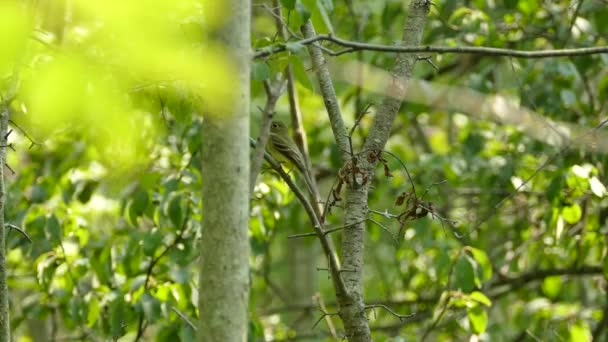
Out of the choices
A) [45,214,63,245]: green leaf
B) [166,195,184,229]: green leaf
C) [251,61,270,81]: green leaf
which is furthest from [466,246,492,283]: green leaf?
[251,61,270,81]: green leaf

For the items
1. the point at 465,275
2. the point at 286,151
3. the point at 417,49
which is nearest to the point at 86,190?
the point at 286,151

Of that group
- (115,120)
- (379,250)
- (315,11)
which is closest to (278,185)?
(315,11)

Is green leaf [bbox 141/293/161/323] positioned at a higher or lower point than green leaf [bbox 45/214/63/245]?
lower

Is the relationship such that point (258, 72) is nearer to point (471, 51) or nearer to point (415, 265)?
point (471, 51)

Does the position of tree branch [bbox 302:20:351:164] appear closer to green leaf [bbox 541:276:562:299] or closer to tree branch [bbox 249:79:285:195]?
tree branch [bbox 249:79:285:195]

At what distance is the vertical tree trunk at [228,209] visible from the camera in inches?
65.5

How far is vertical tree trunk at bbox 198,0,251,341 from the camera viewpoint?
1.66m

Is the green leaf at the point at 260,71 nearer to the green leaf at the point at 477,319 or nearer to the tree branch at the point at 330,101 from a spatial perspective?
the tree branch at the point at 330,101

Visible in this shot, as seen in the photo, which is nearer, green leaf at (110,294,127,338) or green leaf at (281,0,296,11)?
green leaf at (281,0,296,11)

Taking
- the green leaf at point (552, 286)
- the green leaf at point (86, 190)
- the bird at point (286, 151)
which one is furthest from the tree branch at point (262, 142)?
the green leaf at point (552, 286)

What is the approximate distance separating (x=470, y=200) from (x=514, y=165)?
1441mm

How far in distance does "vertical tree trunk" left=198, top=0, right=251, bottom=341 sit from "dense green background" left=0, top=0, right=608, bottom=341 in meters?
0.73

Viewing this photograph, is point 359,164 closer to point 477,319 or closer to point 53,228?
point 477,319

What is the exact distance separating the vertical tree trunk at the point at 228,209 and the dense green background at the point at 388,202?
0.73 meters
